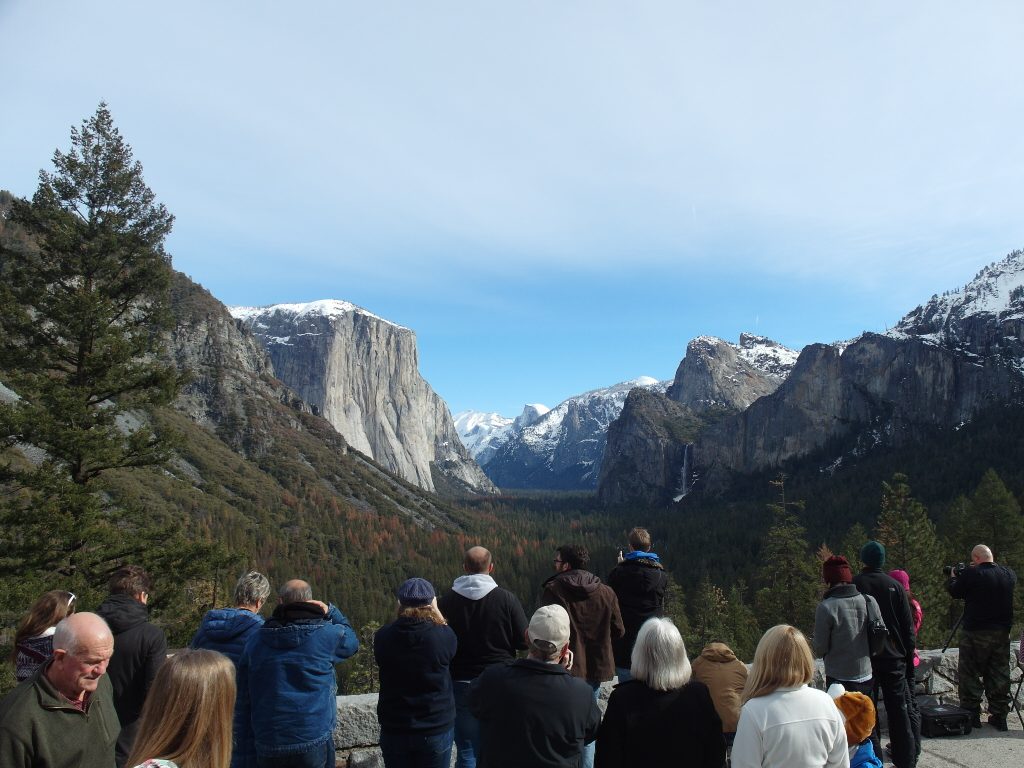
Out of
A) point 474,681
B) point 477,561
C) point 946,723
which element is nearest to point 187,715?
point 474,681

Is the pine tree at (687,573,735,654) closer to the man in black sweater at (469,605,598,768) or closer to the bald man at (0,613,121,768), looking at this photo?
the man in black sweater at (469,605,598,768)

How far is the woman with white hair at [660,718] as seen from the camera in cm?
388

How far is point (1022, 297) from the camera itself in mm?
153250

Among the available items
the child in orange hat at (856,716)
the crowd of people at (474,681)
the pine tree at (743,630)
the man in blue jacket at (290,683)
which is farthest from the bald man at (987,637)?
the pine tree at (743,630)

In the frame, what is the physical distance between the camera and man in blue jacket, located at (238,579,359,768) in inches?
190

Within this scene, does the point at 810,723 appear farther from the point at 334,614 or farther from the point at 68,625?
the point at 68,625

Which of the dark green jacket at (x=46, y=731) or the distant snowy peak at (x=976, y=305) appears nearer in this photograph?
the dark green jacket at (x=46, y=731)

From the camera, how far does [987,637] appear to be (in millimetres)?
8156

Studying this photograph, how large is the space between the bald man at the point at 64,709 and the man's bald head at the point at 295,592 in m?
1.61

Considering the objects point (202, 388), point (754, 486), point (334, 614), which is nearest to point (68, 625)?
point (334, 614)

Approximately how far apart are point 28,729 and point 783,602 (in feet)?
116

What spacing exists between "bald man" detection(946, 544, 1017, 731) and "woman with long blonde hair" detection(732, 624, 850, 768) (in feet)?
19.4

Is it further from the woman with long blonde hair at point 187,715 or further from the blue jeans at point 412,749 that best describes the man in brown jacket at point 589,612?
the woman with long blonde hair at point 187,715

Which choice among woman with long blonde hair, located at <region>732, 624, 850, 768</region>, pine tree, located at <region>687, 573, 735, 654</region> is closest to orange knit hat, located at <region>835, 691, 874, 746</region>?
woman with long blonde hair, located at <region>732, 624, 850, 768</region>
